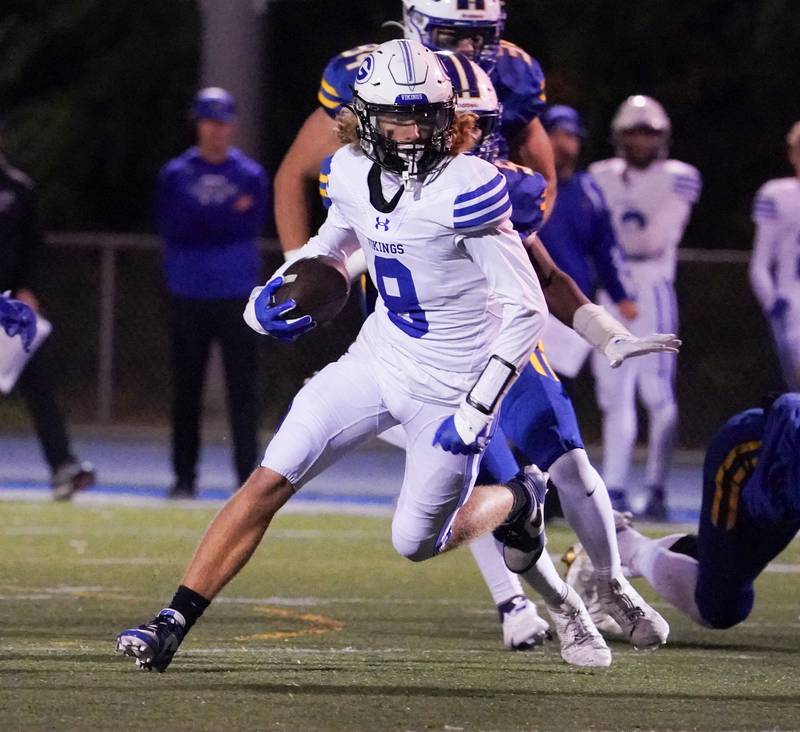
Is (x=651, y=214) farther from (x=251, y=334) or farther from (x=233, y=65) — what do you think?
(x=233, y=65)

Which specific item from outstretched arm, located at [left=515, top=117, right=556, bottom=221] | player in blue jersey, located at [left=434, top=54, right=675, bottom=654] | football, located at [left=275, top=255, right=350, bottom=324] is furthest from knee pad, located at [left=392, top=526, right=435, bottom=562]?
outstretched arm, located at [left=515, top=117, right=556, bottom=221]

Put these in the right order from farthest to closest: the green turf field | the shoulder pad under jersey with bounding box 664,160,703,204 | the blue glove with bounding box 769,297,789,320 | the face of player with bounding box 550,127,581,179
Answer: the shoulder pad under jersey with bounding box 664,160,703,204 → the blue glove with bounding box 769,297,789,320 → the face of player with bounding box 550,127,581,179 → the green turf field

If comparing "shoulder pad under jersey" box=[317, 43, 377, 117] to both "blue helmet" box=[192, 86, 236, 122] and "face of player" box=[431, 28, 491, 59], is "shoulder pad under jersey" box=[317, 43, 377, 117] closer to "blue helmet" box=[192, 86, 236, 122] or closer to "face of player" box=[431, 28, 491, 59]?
"face of player" box=[431, 28, 491, 59]

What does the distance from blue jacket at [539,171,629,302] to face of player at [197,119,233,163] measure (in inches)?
71.6

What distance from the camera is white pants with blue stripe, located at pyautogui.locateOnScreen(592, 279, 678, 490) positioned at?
31.1ft

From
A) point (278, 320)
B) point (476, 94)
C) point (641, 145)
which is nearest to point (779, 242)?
point (641, 145)

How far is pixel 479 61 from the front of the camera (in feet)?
19.7

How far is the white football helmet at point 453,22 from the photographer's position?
19.2 ft

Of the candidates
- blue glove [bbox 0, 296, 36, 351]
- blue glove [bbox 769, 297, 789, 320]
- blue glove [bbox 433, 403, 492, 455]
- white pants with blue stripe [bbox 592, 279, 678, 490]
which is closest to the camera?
blue glove [bbox 433, 403, 492, 455]

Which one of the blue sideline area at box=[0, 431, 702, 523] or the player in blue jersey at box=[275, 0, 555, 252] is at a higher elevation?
the player in blue jersey at box=[275, 0, 555, 252]

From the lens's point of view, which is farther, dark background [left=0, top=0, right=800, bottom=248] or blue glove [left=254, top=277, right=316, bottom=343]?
dark background [left=0, top=0, right=800, bottom=248]

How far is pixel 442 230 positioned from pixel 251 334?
4899 millimetres

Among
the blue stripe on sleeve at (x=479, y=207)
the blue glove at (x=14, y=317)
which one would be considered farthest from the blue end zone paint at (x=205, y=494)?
the blue stripe on sleeve at (x=479, y=207)

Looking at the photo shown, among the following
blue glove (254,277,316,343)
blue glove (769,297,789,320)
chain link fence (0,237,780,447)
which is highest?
blue glove (254,277,316,343)
